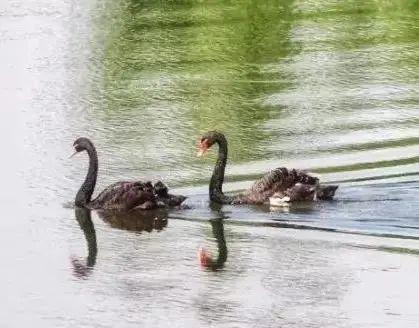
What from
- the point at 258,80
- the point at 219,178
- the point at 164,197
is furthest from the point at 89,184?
the point at 258,80

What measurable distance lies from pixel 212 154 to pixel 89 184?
2.08m

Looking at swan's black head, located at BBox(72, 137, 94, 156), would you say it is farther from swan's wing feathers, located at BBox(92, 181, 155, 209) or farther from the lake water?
swan's wing feathers, located at BBox(92, 181, 155, 209)

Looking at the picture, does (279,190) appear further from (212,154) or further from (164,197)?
(212,154)

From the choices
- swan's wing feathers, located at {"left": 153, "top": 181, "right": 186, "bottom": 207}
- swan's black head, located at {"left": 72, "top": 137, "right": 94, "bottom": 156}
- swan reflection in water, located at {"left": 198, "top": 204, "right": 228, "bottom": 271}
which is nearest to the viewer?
swan reflection in water, located at {"left": 198, "top": 204, "right": 228, "bottom": 271}

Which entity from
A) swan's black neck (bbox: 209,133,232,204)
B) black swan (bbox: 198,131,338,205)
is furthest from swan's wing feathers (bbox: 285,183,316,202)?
swan's black neck (bbox: 209,133,232,204)

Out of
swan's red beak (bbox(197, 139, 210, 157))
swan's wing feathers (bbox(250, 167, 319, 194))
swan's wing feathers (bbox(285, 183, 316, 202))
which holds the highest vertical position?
swan's red beak (bbox(197, 139, 210, 157))

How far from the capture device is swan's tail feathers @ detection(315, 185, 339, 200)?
1331 cm

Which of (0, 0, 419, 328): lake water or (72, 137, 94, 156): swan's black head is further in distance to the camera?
(72, 137, 94, 156): swan's black head

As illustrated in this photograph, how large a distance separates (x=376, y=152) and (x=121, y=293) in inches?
183

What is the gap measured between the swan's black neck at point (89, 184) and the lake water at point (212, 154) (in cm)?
22

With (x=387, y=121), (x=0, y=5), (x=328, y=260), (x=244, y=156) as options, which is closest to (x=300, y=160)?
(x=244, y=156)

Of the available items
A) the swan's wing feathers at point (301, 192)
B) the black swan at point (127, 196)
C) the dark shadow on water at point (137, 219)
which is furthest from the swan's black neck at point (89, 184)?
the swan's wing feathers at point (301, 192)

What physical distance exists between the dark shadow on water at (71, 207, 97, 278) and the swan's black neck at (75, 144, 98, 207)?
81 millimetres

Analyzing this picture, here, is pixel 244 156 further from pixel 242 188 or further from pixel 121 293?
pixel 121 293
